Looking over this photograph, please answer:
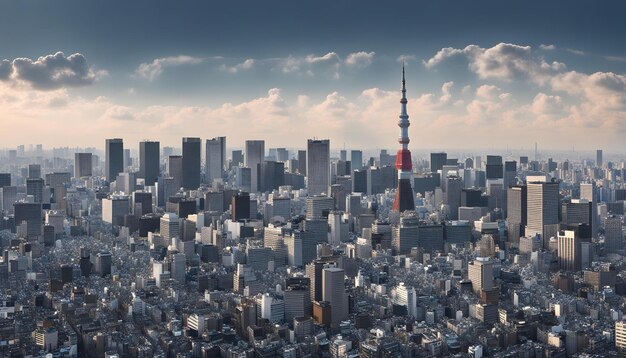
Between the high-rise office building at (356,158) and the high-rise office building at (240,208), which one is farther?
the high-rise office building at (356,158)

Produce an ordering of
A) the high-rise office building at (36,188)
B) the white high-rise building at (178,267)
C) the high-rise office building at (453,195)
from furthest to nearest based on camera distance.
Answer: the high-rise office building at (36,188) < the high-rise office building at (453,195) < the white high-rise building at (178,267)

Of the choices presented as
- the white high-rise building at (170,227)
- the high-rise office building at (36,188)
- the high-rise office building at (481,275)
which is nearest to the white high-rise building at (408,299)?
the high-rise office building at (481,275)

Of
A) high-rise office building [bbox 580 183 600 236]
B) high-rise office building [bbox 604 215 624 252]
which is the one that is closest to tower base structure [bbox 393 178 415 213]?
high-rise office building [bbox 580 183 600 236]

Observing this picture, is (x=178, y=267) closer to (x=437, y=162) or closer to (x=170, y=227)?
(x=170, y=227)

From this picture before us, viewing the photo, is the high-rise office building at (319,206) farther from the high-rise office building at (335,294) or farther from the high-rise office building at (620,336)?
the high-rise office building at (620,336)

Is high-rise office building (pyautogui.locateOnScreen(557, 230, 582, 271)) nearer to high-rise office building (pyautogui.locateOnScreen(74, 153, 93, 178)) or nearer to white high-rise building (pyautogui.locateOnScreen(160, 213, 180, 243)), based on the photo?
white high-rise building (pyautogui.locateOnScreen(160, 213, 180, 243))

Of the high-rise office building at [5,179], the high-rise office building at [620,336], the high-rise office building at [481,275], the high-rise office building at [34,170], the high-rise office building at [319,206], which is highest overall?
the high-rise office building at [34,170]
